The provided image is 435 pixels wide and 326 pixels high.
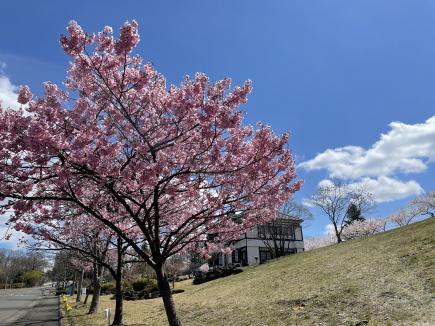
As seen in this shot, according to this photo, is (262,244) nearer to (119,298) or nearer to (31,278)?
(119,298)

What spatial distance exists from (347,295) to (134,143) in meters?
8.88

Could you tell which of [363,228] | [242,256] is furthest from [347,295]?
[363,228]

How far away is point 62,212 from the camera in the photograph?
1055cm

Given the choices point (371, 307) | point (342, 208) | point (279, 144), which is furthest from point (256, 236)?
point (279, 144)

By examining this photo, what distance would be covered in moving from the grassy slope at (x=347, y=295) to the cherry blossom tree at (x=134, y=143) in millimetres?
4125

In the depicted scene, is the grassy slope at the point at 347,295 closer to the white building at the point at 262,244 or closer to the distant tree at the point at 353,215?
the white building at the point at 262,244

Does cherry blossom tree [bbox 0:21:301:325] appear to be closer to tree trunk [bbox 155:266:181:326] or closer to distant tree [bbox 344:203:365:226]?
tree trunk [bbox 155:266:181:326]

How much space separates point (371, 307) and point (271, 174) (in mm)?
5152

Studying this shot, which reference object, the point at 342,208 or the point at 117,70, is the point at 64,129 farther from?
the point at 342,208

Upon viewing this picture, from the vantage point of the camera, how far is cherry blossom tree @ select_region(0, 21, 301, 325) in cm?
689

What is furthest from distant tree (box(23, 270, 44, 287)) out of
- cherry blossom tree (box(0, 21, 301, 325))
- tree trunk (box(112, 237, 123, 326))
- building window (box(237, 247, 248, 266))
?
cherry blossom tree (box(0, 21, 301, 325))

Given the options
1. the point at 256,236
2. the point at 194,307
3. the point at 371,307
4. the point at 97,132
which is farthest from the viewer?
the point at 256,236

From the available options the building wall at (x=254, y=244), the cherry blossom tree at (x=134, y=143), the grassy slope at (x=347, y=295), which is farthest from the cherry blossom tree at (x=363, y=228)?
the cherry blossom tree at (x=134, y=143)

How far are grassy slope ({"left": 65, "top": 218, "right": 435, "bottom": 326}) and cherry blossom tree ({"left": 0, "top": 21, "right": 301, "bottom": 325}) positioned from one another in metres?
4.13
